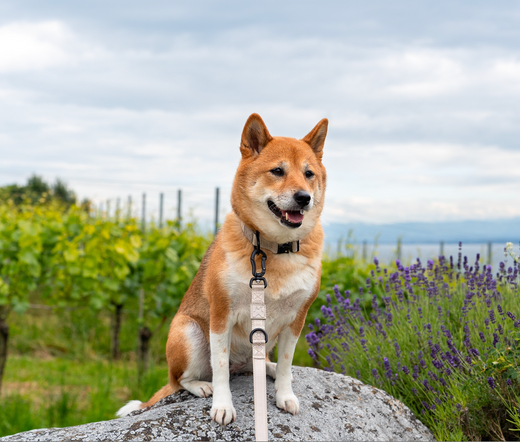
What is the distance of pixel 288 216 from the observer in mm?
2543

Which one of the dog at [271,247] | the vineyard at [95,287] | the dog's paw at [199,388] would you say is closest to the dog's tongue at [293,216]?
the dog at [271,247]

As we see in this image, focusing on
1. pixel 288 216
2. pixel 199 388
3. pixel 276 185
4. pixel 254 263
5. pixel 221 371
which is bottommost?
pixel 199 388

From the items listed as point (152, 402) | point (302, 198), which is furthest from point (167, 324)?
point (302, 198)

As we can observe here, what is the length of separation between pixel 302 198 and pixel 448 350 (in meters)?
1.71

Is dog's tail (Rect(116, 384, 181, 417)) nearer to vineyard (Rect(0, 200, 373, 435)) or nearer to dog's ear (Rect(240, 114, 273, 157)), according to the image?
dog's ear (Rect(240, 114, 273, 157))

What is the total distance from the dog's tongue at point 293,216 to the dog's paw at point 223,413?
3.41 feet

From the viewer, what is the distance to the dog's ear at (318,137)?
2.83 meters

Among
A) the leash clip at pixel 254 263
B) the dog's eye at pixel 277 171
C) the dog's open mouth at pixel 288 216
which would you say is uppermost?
the dog's eye at pixel 277 171

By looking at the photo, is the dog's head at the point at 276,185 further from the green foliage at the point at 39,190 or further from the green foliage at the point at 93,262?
the green foliage at the point at 39,190

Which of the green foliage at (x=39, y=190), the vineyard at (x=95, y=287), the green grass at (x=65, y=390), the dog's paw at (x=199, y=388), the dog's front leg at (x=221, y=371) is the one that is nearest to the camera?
the dog's front leg at (x=221, y=371)

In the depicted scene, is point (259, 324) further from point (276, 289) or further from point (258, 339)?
point (276, 289)

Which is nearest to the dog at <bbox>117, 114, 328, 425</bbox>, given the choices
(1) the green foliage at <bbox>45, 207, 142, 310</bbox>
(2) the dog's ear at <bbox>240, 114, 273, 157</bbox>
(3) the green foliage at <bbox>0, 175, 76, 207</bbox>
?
(2) the dog's ear at <bbox>240, 114, 273, 157</bbox>

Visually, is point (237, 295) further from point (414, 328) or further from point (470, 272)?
point (470, 272)

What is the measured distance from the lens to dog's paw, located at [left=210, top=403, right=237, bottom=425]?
262 centimetres
